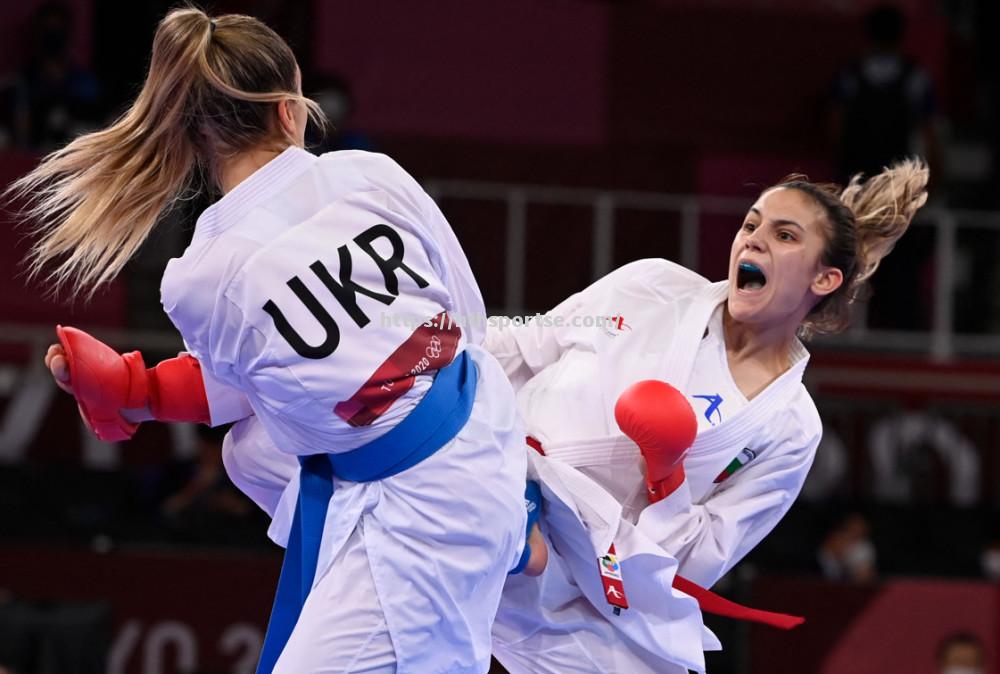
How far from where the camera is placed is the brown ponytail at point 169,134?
2.94 m

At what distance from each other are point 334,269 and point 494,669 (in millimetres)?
4067

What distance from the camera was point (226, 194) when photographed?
297 cm

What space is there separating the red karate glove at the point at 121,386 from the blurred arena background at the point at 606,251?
10.2 ft

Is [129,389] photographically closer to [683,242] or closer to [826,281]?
[826,281]

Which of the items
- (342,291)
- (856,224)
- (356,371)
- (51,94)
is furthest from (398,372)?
(51,94)

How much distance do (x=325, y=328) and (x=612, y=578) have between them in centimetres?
118

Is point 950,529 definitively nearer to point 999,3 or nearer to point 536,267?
point 536,267

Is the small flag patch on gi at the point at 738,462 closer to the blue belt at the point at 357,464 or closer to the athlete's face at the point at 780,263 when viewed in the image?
the athlete's face at the point at 780,263

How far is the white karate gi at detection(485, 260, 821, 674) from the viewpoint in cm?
372

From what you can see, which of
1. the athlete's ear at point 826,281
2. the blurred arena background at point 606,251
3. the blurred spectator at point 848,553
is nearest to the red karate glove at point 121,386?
the athlete's ear at point 826,281

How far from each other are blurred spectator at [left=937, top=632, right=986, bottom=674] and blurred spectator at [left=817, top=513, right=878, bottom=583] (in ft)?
3.49

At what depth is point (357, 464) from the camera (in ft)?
9.86

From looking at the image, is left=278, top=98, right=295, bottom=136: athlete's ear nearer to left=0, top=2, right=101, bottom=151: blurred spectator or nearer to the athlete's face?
the athlete's face

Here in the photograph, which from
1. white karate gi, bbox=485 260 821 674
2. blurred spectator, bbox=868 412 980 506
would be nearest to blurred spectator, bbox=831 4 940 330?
blurred spectator, bbox=868 412 980 506
